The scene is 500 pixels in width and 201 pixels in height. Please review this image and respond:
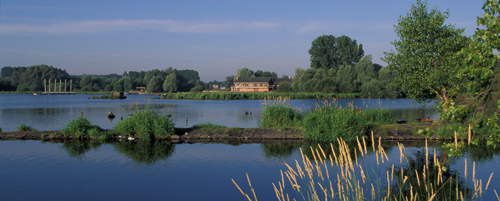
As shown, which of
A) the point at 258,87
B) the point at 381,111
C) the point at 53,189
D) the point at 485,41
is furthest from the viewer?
the point at 258,87

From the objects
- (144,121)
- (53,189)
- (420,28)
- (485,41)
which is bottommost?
(53,189)

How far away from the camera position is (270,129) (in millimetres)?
18062

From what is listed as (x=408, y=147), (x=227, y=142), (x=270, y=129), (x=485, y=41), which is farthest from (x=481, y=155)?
(x=485, y=41)

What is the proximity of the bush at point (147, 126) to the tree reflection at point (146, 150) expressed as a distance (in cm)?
50

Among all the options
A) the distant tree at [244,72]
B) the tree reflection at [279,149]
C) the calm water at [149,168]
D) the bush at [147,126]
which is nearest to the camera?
the calm water at [149,168]

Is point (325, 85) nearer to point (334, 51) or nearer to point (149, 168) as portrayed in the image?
point (334, 51)

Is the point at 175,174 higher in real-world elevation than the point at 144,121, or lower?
lower

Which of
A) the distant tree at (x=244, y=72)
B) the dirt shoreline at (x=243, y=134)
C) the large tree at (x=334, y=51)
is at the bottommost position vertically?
the dirt shoreline at (x=243, y=134)

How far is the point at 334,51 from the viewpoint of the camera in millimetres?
115312

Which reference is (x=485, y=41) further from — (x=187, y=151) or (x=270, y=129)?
(x=270, y=129)

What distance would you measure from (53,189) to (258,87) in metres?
108

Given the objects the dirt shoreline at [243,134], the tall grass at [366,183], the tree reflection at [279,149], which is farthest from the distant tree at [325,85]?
the tall grass at [366,183]

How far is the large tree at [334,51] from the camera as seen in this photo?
4469 inches

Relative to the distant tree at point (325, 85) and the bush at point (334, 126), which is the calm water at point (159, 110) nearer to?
the bush at point (334, 126)
